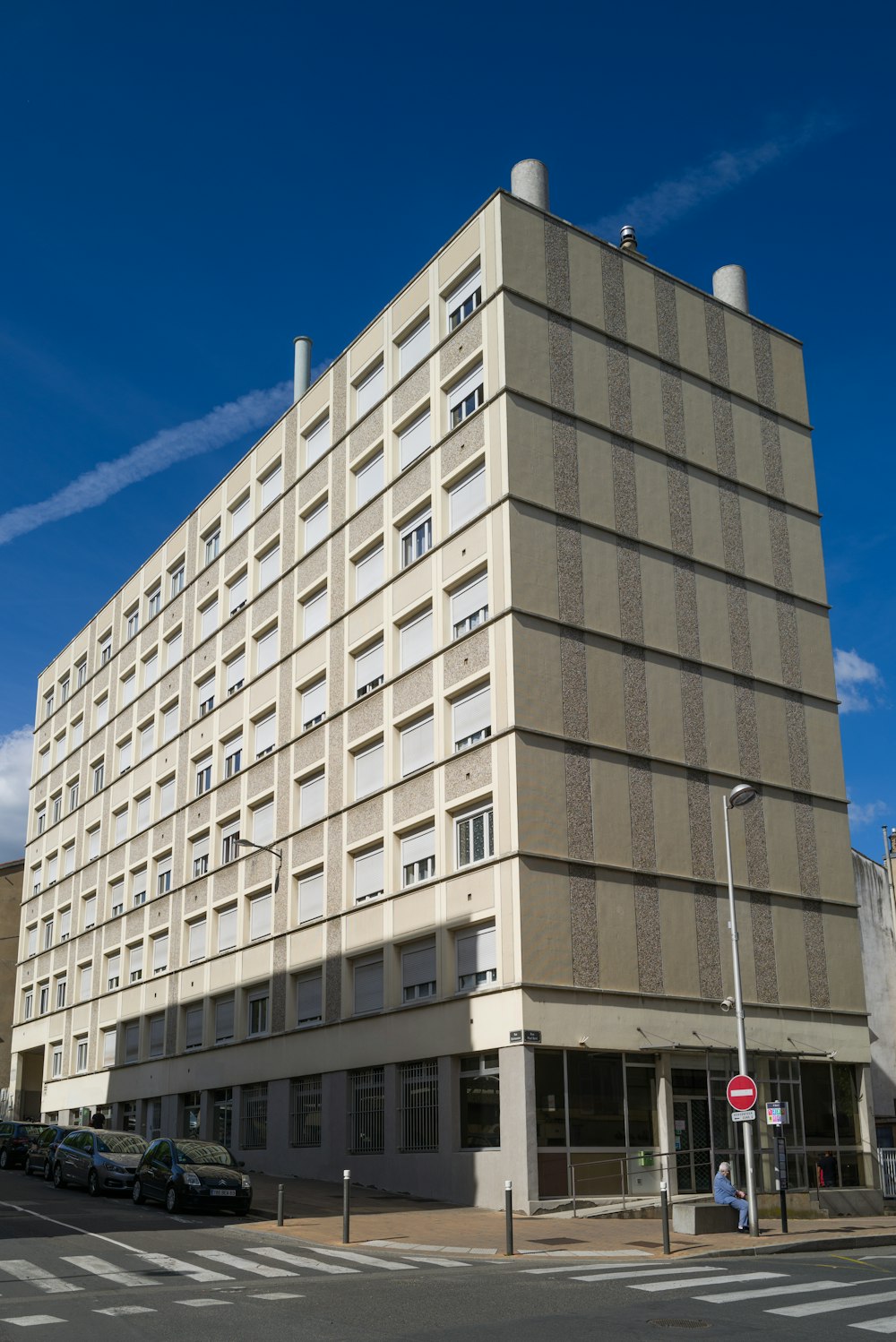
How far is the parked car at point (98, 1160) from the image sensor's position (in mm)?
28875

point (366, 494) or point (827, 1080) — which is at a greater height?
point (366, 494)

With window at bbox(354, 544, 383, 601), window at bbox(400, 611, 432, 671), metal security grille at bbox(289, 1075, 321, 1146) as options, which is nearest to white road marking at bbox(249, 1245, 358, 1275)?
metal security grille at bbox(289, 1075, 321, 1146)

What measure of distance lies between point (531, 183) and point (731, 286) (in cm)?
818

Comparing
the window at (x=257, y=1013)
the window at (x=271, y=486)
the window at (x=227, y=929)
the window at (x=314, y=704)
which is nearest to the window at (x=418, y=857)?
the window at (x=314, y=704)

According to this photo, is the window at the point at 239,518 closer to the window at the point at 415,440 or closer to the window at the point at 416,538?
the window at the point at 415,440

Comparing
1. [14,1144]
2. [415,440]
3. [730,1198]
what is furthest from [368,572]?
[730,1198]

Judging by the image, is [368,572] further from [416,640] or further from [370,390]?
[370,390]

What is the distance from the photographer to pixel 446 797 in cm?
3225

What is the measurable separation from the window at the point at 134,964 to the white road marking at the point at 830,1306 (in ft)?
127

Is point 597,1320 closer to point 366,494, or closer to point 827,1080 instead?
point 827,1080

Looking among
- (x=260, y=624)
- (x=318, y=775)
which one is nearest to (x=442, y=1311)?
(x=318, y=775)

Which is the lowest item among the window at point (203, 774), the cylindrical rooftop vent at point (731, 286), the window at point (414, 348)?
the window at point (203, 774)

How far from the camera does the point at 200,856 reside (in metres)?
46.5

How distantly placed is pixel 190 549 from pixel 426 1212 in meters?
30.4
